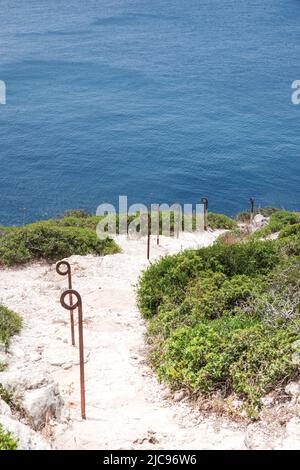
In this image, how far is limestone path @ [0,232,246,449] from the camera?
8.23m

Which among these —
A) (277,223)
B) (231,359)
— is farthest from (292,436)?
(277,223)

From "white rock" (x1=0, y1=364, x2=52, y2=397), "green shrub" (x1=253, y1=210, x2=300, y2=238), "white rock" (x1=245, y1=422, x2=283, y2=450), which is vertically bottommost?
"white rock" (x1=245, y1=422, x2=283, y2=450)

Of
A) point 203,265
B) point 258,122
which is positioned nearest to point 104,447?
point 203,265

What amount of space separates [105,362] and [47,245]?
30.5ft

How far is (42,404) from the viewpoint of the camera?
8.49m

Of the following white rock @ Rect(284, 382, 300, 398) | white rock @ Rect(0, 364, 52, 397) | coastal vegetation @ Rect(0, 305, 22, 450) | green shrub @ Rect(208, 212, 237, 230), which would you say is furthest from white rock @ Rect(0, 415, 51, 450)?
green shrub @ Rect(208, 212, 237, 230)

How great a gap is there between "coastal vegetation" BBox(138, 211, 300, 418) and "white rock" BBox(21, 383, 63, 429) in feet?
6.67

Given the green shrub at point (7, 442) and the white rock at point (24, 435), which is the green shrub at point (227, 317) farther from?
the green shrub at point (7, 442)

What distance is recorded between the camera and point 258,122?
2327 inches

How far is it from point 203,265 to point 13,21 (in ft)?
310

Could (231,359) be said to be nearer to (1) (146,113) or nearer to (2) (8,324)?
(2) (8,324)

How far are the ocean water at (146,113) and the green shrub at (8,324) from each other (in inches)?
1139

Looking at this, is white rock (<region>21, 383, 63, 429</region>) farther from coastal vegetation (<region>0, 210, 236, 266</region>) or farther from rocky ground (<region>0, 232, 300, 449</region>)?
coastal vegetation (<region>0, 210, 236, 266</region>)

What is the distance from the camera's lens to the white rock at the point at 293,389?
27.6ft
